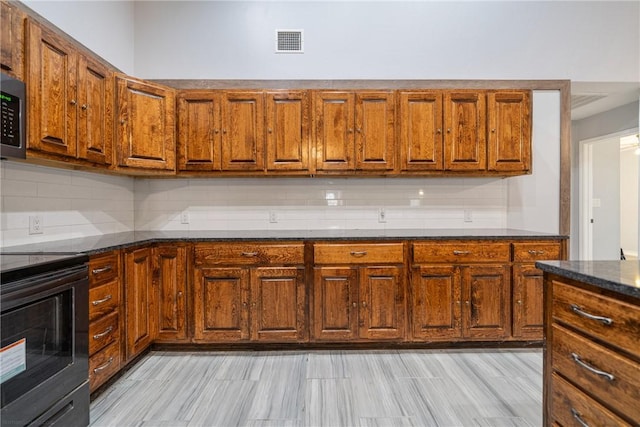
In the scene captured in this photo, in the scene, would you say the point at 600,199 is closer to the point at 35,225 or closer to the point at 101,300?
the point at 101,300

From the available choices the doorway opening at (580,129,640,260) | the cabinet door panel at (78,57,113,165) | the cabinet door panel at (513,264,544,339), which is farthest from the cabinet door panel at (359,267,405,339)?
the doorway opening at (580,129,640,260)

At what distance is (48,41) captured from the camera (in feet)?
6.49

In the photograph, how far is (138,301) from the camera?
2.57 metres

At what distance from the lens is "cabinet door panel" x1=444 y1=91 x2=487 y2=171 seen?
3049mm

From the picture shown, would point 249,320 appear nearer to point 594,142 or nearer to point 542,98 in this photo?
point 542,98

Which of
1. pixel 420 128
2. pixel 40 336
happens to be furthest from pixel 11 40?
pixel 420 128

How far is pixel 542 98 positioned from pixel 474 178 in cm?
105

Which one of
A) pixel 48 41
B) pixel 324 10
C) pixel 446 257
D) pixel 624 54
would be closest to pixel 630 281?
pixel 446 257

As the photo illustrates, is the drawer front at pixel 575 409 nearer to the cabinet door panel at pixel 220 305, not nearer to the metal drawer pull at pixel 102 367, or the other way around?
the cabinet door panel at pixel 220 305

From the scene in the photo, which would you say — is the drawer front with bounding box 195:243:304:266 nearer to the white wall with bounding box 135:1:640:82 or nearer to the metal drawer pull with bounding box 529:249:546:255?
the white wall with bounding box 135:1:640:82

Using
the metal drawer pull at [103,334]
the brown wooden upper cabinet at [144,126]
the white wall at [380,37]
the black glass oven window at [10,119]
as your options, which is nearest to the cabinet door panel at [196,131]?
the brown wooden upper cabinet at [144,126]

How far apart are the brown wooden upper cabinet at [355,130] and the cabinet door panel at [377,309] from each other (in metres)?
0.98

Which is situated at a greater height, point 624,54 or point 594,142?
point 624,54

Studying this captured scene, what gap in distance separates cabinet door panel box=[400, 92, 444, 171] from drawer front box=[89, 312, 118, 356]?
2.58 meters
